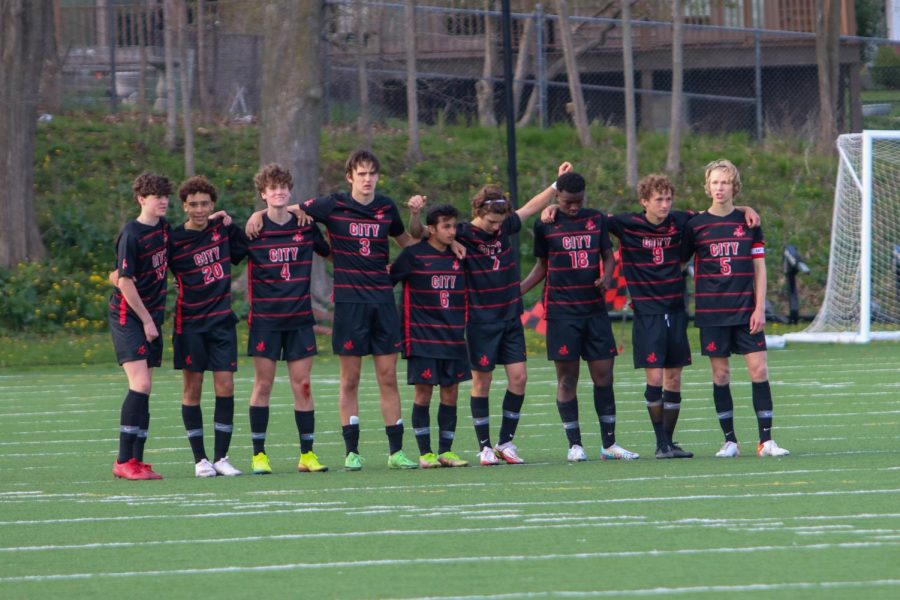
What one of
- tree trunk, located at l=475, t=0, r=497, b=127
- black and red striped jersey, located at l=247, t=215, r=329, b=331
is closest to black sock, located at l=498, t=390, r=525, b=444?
black and red striped jersey, located at l=247, t=215, r=329, b=331

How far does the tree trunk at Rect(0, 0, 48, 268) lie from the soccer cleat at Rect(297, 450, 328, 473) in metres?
14.7

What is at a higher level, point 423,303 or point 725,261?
point 725,261

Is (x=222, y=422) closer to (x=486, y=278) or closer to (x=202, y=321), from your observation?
(x=202, y=321)

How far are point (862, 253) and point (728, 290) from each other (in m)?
10.5

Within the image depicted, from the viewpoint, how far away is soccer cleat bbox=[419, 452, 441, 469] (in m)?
10.1

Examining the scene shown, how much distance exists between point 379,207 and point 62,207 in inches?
Answer: 644

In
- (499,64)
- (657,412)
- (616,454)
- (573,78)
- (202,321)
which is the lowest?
(616,454)

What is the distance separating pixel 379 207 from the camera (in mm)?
10133

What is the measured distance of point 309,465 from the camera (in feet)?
32.6

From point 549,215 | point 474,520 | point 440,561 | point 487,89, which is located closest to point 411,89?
point 487,89

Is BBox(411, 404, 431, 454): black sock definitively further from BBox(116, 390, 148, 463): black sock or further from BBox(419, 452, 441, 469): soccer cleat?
BBox(116, 390, 148, 463): black sock

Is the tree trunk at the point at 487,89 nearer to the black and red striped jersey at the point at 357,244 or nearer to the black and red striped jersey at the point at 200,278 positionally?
the black and red striped jersey at the point at 357,244

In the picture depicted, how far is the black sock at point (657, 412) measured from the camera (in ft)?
33.6

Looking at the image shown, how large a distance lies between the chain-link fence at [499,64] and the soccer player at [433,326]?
1851 cm
